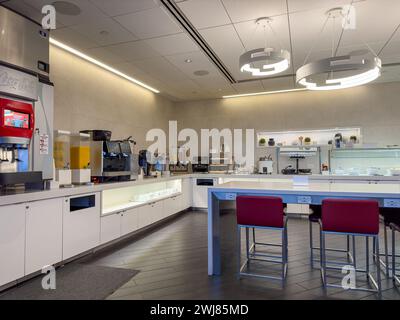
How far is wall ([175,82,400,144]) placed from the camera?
19.7ft

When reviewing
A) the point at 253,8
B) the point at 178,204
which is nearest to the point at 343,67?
the point at 253,8

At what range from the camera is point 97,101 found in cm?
482

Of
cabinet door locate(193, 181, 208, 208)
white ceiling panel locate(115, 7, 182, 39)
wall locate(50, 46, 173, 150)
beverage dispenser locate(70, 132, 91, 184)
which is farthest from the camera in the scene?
cabinet door locate(193, 181, 208, 208)

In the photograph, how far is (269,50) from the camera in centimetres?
294

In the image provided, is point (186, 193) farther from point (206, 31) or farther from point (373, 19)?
point (373, 19)

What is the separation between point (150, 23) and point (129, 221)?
9.34 ft

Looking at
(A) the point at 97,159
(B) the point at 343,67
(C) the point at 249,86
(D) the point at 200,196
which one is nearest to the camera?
(B) the point at 343,67

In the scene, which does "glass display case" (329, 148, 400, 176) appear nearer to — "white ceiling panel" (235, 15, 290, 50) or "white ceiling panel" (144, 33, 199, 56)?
"white ceiling panel" (235, 15, 290, 50)

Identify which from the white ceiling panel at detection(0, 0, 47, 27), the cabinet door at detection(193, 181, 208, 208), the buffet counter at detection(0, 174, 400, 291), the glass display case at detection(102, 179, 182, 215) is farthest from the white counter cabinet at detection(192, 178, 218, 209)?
the white ceiling panel at detection(0, 0, 47, 27)

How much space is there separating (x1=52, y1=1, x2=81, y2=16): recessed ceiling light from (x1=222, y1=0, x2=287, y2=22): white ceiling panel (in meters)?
1.69

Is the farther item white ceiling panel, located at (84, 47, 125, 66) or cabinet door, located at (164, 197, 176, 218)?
cabinet door, located at (164, 197, 176, 218)

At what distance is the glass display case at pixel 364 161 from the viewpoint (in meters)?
5.95

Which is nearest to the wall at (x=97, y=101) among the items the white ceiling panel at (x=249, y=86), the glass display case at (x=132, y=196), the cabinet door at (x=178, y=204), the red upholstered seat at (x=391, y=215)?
the glass display case at (x=132, y=196)

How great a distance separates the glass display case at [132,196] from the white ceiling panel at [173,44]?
2277mm
